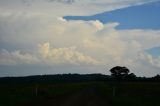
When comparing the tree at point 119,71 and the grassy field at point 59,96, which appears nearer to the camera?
the grassy field at point 59,96

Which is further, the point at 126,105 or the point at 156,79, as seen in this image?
the point at 156,79

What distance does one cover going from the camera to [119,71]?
138000 mm

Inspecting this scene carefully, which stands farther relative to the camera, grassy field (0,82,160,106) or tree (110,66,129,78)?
tree (110,66,129,78)

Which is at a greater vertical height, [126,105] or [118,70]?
[118,70]

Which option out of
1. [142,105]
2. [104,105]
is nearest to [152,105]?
[142,105]

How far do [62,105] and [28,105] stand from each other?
2.91m

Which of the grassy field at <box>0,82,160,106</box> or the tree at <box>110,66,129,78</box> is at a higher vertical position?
the tree at <box>110,66,129,78</box>

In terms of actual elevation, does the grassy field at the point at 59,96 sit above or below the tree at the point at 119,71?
below

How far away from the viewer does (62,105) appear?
27.5m

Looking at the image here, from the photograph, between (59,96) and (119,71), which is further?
(119,71)

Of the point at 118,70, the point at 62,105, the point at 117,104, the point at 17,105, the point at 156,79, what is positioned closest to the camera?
the point at 62,105

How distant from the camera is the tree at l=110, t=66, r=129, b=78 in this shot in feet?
452

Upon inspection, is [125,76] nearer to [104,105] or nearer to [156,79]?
[156,79]

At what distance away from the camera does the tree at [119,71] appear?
13762 centimetres
